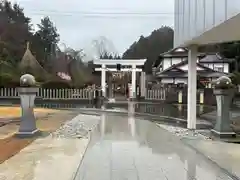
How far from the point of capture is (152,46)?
7094 centimetres

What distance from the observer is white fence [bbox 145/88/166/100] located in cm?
3450

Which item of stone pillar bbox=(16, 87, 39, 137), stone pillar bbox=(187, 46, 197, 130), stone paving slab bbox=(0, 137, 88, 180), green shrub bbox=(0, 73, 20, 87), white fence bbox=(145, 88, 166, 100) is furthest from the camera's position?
white fence bbox=(145, 88, 166, 100)

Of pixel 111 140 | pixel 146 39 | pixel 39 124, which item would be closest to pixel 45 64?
pixel 146 39

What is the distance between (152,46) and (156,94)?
36.5 m

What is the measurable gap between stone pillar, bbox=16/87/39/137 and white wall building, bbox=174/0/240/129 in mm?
5198

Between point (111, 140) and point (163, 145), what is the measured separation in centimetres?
159

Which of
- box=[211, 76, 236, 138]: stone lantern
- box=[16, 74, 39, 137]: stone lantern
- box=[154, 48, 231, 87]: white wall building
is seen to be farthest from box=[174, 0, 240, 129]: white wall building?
box=[154, 48, 231, 87]: white wall building

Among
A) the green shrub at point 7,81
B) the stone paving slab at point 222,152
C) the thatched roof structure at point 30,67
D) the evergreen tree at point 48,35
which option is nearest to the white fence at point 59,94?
the green shrub at point 7,81

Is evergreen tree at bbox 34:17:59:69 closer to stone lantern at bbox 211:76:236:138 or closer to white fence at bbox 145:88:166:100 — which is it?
white fence at bbox 145:88:166:100

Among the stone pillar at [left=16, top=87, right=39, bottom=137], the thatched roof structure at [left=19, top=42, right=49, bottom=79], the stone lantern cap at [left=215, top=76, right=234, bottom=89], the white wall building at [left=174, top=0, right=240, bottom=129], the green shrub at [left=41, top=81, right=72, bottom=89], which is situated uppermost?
the thatched roof structure at [left=19, top=42, right=49, bottom=79]

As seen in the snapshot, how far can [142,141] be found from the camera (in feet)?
36.4

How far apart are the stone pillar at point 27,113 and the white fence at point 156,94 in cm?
2311

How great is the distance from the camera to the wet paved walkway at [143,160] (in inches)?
274

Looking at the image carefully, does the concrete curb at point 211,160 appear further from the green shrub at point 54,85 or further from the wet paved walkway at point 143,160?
the green shrub at point 54,85
